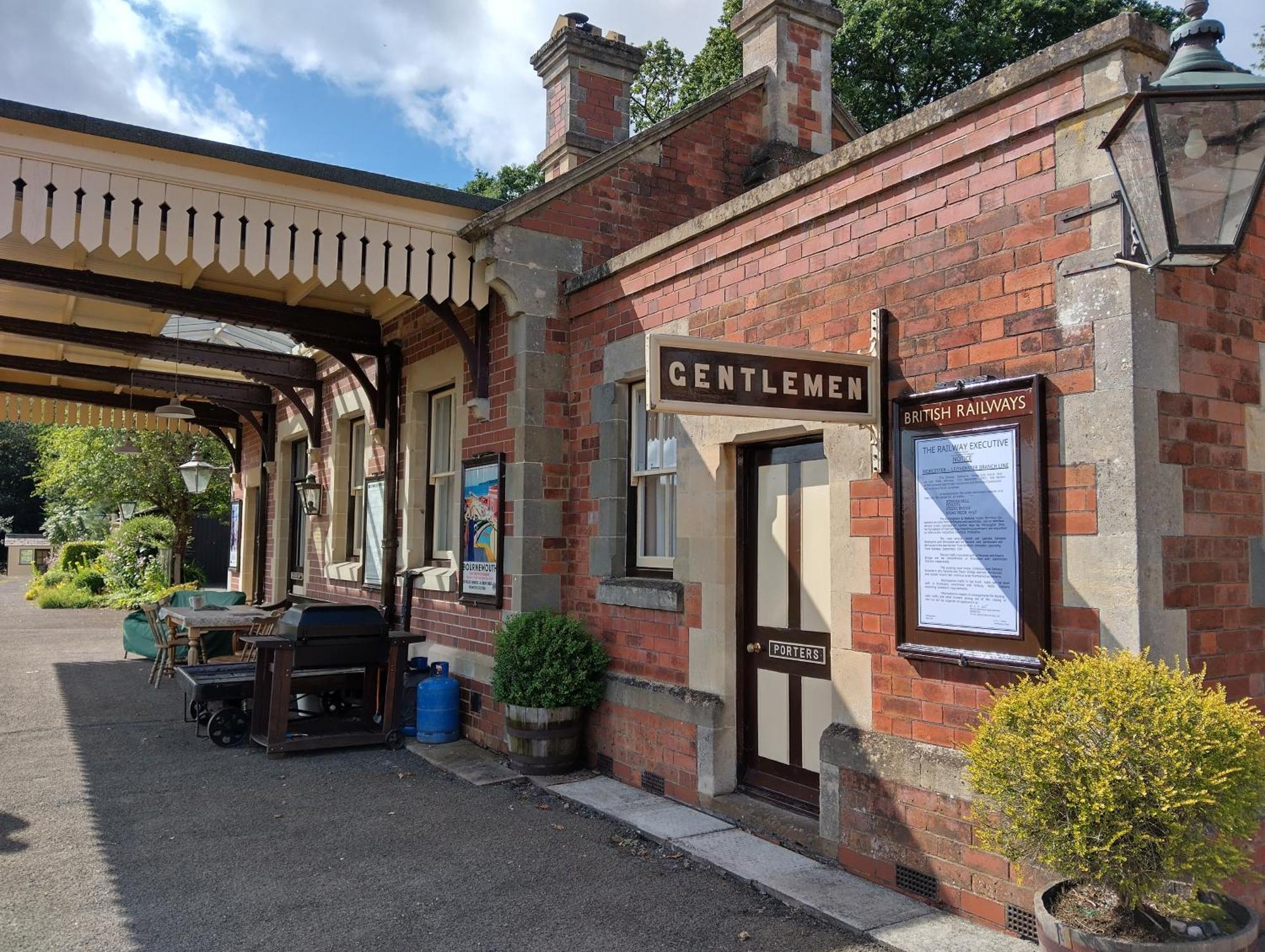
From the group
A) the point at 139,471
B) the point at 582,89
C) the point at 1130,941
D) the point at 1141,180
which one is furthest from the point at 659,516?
the point at 139,471

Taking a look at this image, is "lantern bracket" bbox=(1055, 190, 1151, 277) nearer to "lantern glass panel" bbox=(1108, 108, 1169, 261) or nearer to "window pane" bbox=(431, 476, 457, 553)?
"lantern glass panel" bbox=(1108, 108, 1169, 261)

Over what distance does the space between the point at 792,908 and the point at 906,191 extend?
363 cm

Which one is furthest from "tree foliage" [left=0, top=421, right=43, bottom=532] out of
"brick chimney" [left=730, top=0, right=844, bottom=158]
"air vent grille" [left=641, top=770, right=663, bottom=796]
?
"air vent grille" [left=641, top=770, right=663, bottom=796]

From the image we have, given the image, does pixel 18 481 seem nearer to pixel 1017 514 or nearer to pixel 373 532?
pixel 373 532

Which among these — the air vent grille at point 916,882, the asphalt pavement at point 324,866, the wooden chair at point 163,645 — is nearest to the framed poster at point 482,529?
the asphalt pavement at point 324,866

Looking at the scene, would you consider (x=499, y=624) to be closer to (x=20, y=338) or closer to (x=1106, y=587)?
(x=1106, y=587)

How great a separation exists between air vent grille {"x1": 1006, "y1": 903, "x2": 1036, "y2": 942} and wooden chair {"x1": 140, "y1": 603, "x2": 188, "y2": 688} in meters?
10.2

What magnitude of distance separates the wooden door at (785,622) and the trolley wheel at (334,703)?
4440 mm

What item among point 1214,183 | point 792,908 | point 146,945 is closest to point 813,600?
point 792,908

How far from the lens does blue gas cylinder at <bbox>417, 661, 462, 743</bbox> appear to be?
828 centimetres

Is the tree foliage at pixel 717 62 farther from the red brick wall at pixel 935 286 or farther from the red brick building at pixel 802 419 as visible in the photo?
the red brick wall at pixel 935 286

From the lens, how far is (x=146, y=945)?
429 cm

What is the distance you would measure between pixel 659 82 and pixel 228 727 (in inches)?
875

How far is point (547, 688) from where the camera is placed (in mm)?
7051
